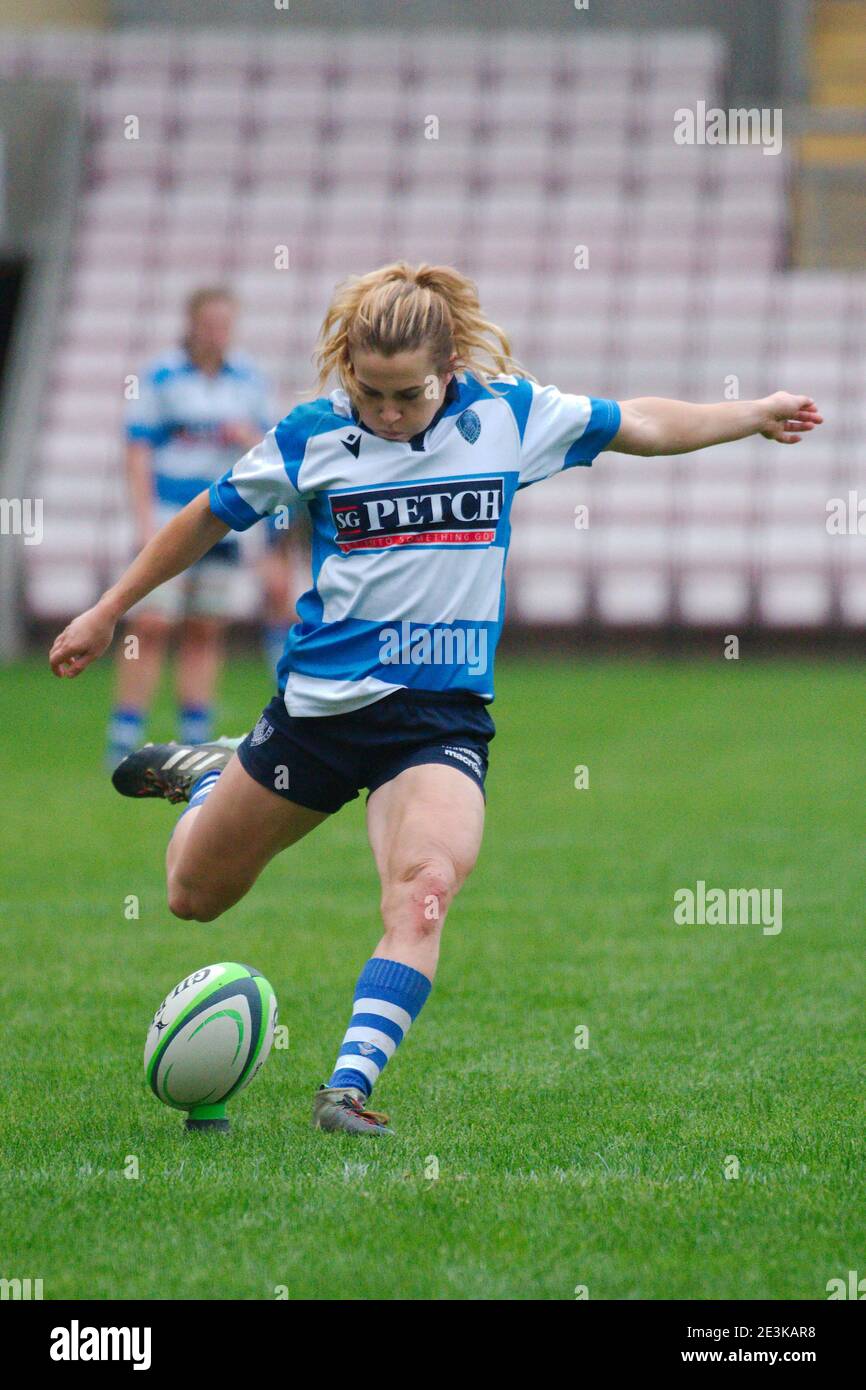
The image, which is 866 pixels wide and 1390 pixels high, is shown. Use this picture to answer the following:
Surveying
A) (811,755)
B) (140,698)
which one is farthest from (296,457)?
(811,755)

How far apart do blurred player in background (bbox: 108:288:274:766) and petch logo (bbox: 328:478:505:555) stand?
549 cm

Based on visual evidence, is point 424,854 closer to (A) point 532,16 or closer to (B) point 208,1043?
(B) point 208,1043

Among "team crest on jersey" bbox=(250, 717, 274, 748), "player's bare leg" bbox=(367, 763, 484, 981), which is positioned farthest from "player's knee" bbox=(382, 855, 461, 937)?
"team crest on jersey" bbox=(250, 717, 274, 748)

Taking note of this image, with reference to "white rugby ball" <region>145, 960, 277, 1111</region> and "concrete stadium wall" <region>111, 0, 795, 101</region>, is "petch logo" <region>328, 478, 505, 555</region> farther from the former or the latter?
"concrete stadium wall" <region>111, 0, 795, 101</region>

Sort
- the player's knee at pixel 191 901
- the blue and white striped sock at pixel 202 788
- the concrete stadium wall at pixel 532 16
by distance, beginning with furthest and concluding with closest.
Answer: the concrete stadium wall at pixel 532 16
the blue and white striped sock at pixel 202 788
the player's knee at pixel 191 901

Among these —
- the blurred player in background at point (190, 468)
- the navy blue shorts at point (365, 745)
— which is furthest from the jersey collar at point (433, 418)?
the blurred player in background at point (190, 468)

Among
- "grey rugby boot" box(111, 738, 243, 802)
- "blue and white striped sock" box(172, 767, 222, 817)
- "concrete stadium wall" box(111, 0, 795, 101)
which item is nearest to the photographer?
"blue and white striped sock" box(172, 767, 222, 817)

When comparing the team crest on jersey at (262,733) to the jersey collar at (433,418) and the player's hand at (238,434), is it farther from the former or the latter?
the player's hand at (238,434)

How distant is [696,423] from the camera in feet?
14.8

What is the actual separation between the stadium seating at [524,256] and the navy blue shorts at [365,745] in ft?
47.0

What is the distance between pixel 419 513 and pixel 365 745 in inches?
21.4

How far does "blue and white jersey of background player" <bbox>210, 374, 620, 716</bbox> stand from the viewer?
4297mm

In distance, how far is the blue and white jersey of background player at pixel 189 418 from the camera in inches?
394
